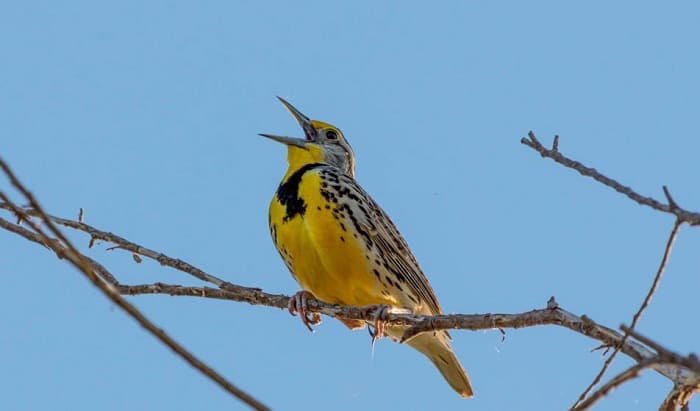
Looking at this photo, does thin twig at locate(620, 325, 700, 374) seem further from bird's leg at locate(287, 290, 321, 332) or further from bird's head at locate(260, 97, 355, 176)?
bird's head at locate(260, 97, 355, 176)

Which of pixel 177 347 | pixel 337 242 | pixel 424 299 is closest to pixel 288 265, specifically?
pixel 337 242

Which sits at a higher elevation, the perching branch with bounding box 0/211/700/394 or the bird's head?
the bird's head

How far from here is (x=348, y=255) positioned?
206 inches

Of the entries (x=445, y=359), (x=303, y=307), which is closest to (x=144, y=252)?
(x=303, y=307)

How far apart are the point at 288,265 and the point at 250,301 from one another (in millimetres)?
1004

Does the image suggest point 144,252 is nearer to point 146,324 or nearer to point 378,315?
point 378,315

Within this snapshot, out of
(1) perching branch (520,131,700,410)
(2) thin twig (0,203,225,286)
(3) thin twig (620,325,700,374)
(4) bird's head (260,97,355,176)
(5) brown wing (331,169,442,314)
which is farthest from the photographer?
(4) bird's head (260,97,355,176)

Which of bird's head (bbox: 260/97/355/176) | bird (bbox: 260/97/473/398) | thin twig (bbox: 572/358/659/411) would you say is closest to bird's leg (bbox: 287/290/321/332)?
bird (bbox: 260/97/473/398)

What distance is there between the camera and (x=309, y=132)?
6770 millimetres

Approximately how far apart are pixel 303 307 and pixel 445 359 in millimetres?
1055

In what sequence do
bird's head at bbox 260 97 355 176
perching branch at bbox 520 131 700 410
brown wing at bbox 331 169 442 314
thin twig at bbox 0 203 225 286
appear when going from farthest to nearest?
1. bird's head at bbox 260 97 355 176
2. brown wing at bbox 331 169 442 314
3. thin twig at bbox 0 203 225 286
4. perching branch at bbox 520 131 700 410

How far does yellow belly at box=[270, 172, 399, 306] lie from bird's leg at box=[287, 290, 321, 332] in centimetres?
14

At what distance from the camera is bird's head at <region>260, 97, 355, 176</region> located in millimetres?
6389

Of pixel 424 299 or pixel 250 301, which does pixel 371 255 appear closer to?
pixel 424 299
